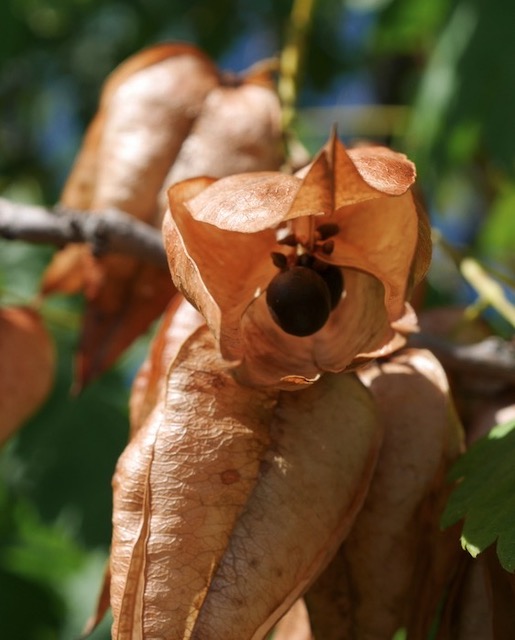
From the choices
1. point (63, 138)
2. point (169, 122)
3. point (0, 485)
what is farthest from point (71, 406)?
point (63, 138)

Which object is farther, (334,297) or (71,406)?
(71,406)

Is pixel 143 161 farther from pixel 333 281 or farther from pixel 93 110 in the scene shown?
pixel 93 110

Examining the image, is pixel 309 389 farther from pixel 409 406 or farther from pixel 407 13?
pixel 407 13

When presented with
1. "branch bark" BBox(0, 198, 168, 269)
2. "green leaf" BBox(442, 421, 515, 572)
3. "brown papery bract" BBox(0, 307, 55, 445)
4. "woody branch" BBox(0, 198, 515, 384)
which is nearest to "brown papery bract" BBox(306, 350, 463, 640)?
"green leaf" BBox(442, 421, 515, 572)

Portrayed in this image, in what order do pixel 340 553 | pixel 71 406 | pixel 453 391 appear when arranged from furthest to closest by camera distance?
pixel 71 406 < pixel 453 391 < pixel 340 553

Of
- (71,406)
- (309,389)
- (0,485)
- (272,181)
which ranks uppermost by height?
(272,181)

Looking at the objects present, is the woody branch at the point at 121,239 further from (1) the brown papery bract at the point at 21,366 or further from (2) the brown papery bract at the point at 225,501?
(2) the brown papery bract at the point at 225,501

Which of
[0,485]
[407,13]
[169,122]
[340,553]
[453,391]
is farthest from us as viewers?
[407,13]

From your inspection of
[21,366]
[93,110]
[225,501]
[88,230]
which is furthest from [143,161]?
[93,110]

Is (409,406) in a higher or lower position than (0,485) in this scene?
higher
